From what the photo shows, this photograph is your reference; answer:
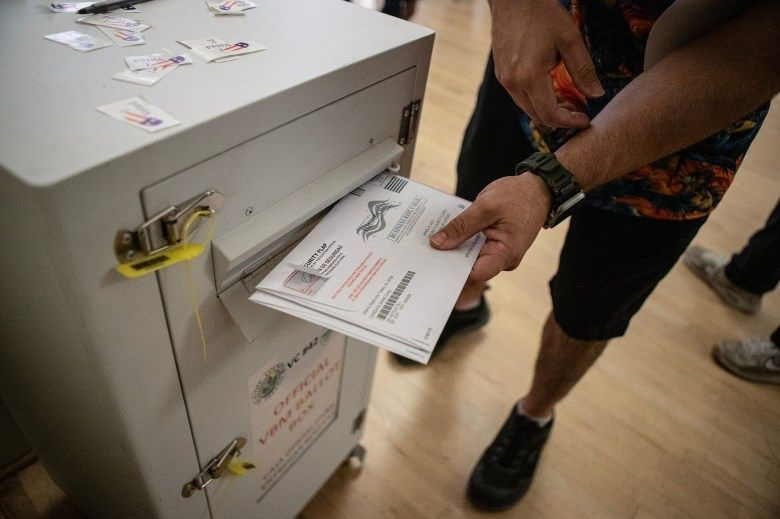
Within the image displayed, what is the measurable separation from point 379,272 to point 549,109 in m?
0.31

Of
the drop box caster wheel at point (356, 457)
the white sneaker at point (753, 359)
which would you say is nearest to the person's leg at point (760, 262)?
the white sneaker at point (753, 359)

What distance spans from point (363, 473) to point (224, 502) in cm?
45

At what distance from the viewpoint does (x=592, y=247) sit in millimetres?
825

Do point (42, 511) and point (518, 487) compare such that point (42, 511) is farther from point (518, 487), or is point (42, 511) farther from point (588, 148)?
point (588, 148)

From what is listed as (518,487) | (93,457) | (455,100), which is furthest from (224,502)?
(455,100)

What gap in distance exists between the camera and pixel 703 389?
1427 mm

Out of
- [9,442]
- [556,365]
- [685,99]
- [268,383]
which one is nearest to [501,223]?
[685,99]

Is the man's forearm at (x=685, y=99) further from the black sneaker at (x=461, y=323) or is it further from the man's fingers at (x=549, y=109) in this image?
the black sneaker at (x=461, y=323)

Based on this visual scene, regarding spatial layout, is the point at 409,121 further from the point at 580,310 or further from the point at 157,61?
the point at 580,310

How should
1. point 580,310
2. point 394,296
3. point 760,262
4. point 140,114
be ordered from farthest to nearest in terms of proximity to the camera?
1. point 760,262
2. point 580,310
3. point 394,296
4. point 140,114

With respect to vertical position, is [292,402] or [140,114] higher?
[140,114]

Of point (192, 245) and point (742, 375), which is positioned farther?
point (742, 375)

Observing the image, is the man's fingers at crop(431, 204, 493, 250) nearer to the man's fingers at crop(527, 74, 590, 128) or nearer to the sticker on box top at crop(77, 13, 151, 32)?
the man's fingers at crop(527, 74, 590, 128)

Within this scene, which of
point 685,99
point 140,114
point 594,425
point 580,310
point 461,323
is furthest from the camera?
point 461,323
